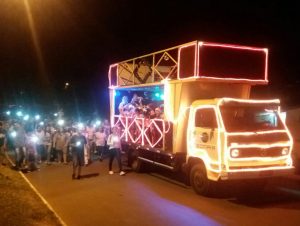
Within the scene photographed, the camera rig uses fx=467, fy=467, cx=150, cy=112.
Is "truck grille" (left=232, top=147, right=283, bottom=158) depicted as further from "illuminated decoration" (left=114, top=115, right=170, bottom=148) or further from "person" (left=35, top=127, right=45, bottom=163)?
"person" (left=35, top=127, right=45, bottom=163)

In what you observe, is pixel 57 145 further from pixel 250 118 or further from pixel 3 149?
pixel 250 118

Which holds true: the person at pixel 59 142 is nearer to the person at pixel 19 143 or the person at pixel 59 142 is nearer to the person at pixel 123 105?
the person at pixel 19 143

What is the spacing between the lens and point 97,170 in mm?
16875

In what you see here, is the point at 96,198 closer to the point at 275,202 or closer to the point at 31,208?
the point at 31,208

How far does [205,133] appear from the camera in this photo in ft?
39.0

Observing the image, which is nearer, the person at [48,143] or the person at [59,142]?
the person at [59,142]

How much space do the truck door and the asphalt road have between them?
117 centimetres

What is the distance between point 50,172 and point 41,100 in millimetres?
25732

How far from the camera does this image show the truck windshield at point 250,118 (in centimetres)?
1147

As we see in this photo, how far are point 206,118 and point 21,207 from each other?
5.07 meters

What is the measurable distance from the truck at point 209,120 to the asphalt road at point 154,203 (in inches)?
24.9

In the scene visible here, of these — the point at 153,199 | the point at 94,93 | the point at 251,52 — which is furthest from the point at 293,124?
the point at 94,93

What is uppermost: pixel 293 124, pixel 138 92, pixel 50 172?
pixel 138 92

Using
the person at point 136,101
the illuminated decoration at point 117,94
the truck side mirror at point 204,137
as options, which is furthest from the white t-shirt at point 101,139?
the truck side mirror at point 204,137
